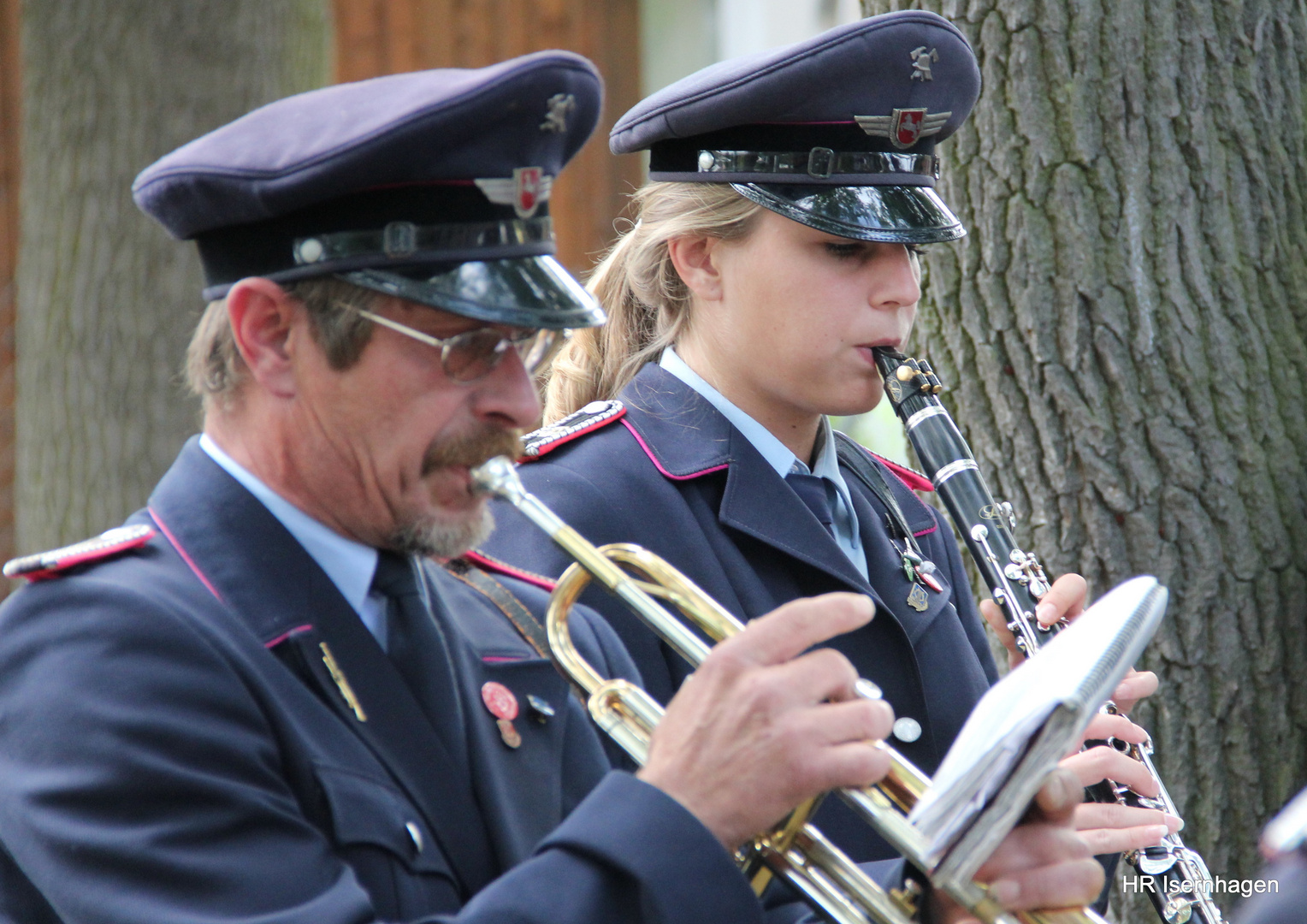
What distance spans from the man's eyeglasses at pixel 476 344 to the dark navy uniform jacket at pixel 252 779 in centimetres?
29

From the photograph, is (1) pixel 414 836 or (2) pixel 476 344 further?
(2) pixel 476 344

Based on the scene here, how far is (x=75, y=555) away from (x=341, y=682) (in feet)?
1.12

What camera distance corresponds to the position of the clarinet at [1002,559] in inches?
104

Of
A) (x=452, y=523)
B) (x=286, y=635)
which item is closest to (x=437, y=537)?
(x=452, y=523)

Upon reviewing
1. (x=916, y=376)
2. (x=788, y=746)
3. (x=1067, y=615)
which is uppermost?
(x=916, y=376)

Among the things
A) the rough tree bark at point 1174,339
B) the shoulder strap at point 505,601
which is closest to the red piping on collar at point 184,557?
the shoulder strap at point 505,601

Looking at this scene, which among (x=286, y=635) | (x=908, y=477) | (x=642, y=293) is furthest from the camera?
(x=908, y=477)

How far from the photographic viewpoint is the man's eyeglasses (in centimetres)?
185

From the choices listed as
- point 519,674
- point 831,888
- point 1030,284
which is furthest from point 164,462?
point 831,888

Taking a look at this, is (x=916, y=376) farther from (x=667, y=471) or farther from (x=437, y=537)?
(x=437, y=537)

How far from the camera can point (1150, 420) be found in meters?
3.54

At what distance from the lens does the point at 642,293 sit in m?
3.05

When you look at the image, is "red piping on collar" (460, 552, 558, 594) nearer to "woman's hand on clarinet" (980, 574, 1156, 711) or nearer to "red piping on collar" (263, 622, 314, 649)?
"red piping on collar" (263, 622, 314, 649)

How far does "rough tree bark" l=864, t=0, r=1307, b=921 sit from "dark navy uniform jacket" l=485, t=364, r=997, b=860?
2.99 feet
